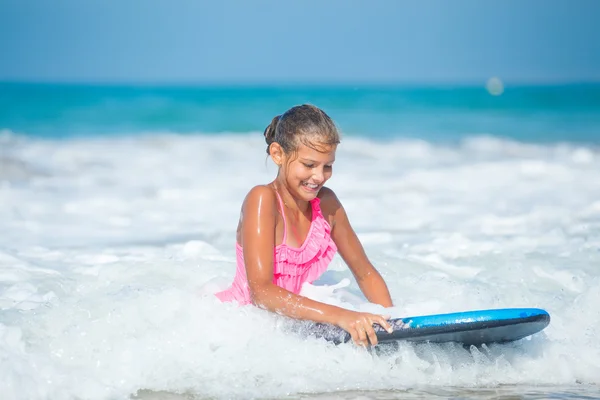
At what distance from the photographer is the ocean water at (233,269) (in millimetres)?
3709

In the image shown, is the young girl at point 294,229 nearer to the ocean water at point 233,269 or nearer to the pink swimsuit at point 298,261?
the pink swimsuit at point 298,261

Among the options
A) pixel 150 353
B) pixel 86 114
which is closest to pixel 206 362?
pixel 150 353

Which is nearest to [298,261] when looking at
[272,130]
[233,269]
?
[272,130]

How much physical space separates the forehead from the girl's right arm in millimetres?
234

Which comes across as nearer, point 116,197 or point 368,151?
point 116,197

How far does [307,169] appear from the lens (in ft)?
13.0

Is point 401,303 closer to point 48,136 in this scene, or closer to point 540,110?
point 48,136

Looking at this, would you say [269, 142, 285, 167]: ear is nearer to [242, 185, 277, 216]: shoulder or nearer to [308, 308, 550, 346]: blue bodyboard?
[242, 185, 277, 216]: shoulder

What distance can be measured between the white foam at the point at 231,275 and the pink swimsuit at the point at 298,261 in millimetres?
117

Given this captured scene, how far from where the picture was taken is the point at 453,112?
1104 inches

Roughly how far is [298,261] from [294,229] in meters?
0.16

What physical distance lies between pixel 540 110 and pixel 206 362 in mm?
25761

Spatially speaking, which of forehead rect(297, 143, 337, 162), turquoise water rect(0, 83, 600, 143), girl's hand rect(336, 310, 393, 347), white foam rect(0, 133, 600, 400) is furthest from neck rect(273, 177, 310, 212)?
turquoise water rect(0, 83, 600, 143)

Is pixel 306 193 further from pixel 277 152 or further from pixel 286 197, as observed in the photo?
pixel 277 152
